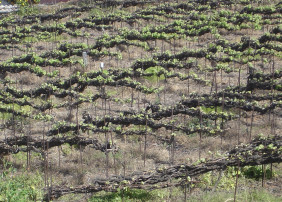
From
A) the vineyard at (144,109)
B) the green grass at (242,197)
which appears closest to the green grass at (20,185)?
the vineyard at (144,109)

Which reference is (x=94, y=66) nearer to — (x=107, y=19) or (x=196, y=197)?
(x=107, y=19)

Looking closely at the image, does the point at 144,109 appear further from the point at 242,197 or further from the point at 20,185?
the point at 242,197

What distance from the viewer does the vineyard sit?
25.3ft

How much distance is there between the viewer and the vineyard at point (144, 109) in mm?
7723

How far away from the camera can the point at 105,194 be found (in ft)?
25.6

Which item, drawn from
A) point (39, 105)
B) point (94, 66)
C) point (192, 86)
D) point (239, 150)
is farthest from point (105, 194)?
point (94, 66)

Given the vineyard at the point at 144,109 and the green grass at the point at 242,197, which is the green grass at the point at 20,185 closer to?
the vineyard at the point at 144,109

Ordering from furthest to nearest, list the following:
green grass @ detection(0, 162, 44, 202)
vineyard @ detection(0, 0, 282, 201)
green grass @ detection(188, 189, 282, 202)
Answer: vineyard @ detection(0, 0, 282, 201), green grass @ detection(0, 162, 44, 202), green grass @ detection(188, 189, 282, 202)

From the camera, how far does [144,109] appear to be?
11914mm

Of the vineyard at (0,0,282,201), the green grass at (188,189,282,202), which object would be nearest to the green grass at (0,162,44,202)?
the vineyard at (0,0,282,201)

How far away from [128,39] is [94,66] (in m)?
2.28

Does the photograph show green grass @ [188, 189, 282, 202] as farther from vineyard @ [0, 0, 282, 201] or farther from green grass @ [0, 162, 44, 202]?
green grass @ [0, 162, 44, 202]

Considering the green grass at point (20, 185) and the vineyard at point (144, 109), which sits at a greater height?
the vineyard at point (144, 109)

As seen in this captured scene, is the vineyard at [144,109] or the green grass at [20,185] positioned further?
the vineyard at [144,109]
